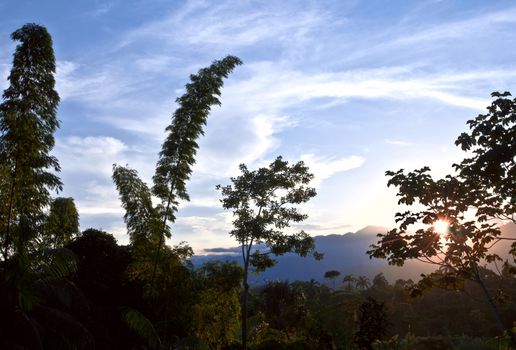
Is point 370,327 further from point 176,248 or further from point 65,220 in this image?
point 65,220

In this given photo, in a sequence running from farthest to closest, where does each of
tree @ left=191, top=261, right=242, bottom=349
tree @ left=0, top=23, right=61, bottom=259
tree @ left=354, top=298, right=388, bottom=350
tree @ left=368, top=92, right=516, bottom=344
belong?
1. tree @ left=191, top=261, right=242, bottom=349
2. tree @ left=354, top=298, right=388, bottom=350
3. tree @ left=0, top=23, right=61, bottom=259
4. tree @ left=368, top=92, right=516, bottom=344

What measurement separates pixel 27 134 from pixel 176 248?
6.11 metres

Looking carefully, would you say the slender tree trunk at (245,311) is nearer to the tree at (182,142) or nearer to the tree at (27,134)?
the tree at (182,142)

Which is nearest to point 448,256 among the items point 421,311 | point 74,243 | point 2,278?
point 2,278

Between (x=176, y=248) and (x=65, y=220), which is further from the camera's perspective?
(x=65, y=220)

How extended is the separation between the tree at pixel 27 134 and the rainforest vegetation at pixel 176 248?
3cm

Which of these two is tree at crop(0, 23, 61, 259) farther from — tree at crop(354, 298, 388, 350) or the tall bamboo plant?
tree at crop(354, 298, 388, 350)

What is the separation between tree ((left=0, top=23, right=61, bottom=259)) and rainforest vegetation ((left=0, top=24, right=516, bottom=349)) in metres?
0.03

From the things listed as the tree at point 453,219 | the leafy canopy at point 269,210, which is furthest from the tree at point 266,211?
the tree at point 453,219

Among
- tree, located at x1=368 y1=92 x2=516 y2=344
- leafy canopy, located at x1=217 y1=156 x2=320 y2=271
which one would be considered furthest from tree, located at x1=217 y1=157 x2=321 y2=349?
tree, located at x1=368 y1=92 x2=516 y2=344

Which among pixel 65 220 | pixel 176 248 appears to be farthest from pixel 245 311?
pixel 65 220

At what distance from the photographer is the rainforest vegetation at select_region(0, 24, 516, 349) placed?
19.3ft

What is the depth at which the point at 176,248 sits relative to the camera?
14234 millimetres

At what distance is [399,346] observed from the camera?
13.0 m
